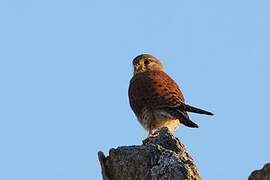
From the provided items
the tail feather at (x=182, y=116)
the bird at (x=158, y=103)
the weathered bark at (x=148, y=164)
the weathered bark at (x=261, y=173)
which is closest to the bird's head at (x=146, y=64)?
the bird at (x=158, y=103)

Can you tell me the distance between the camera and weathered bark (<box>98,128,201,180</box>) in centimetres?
539

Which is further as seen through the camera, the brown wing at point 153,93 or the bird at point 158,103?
the brown wing at point 153,93

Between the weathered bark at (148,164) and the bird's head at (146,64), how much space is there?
7206 mm

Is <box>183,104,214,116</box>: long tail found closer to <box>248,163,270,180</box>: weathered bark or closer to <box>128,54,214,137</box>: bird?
<box>128,54,214,137</box>: bird

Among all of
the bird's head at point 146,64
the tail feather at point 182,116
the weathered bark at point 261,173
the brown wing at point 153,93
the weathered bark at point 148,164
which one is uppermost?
the bird's head at point 146,64

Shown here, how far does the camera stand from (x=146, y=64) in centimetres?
1331

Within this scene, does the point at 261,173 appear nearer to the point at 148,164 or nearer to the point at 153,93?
the point at 148,164

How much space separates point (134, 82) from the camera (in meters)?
12.0

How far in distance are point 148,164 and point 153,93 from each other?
593 centimetres

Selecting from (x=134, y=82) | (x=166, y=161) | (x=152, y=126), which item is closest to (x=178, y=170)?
(x=166, y=161)

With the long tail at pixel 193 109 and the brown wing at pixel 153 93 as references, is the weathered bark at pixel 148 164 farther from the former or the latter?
the brown wing at pixel 153 93

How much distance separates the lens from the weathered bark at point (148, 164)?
5.39m

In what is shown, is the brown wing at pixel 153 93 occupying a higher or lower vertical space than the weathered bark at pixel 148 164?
higher

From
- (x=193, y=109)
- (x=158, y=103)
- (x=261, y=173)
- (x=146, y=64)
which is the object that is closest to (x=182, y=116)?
(x=193, y=109)
